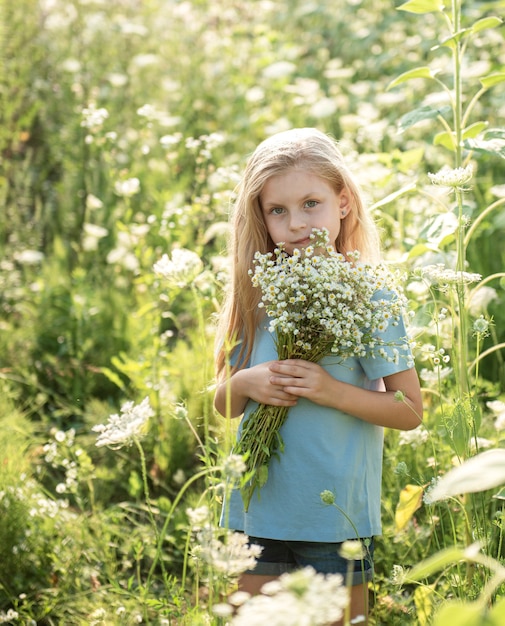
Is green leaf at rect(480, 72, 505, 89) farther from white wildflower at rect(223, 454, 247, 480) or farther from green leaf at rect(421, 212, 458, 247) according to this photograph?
white wildflower at rect(223, 454, 247, 480)

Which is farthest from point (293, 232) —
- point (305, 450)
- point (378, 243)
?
point (305, 450)

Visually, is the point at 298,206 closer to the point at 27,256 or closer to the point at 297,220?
the point at 297,220

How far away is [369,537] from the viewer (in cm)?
190

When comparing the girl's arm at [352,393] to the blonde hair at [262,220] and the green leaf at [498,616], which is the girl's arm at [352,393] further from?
the green leaf at [498,616]

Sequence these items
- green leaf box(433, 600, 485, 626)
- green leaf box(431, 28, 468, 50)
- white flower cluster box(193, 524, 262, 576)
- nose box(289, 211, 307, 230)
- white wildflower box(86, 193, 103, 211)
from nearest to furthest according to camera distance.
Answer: green leaf box(433, 600, 485, 626)
white flower cluster box(193, 524, 262, 576)
nose box(289, 211, 307, 230)
green leaf box(431, 28, 468, 50)
white wildflower box(86, 193, 103, 211)

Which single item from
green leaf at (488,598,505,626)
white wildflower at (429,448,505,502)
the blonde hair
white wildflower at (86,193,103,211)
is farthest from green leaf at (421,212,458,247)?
white wildflower at (86,193,103,211)

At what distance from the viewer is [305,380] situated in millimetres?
1834

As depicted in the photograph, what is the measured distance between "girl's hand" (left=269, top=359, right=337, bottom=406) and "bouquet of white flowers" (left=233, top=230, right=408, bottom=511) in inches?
1.2

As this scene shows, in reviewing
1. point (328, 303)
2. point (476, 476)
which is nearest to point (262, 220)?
point (328, 303)

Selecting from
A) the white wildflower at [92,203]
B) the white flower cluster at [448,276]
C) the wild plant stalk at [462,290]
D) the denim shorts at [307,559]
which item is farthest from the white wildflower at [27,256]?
the white flower cluster at [448,276]

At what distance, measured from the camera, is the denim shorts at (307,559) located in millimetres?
1876

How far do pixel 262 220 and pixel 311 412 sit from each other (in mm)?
503

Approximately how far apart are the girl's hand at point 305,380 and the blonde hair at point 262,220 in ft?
0.70

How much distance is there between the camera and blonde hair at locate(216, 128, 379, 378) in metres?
2.02
